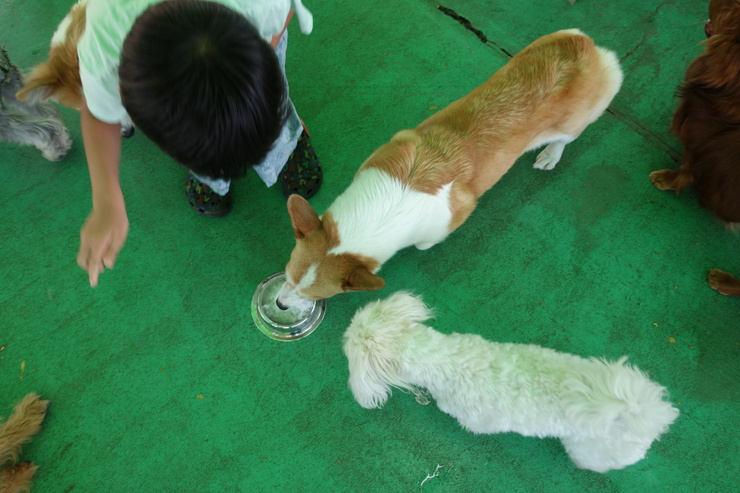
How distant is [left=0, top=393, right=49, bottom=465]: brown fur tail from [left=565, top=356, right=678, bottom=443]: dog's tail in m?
2.35

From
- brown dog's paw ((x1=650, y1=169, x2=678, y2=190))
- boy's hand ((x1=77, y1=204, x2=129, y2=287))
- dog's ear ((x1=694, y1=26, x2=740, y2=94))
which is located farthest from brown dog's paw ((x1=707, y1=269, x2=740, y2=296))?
boy's hand ((x1=77, y1=204, x2=129, y2=287))

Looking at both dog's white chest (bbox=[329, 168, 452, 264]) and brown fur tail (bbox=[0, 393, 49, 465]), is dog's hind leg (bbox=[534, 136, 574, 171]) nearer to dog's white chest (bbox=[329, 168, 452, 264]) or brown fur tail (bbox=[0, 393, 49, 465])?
dog's white chest (bbox=[329, 168, 452, 264])

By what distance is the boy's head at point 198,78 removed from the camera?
3.39 feet

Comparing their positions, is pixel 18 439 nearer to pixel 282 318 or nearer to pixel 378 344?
pixel 282 318

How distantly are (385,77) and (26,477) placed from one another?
2808mm

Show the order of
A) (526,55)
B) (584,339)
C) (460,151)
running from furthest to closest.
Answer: (584,339) < (526,55) < (460,151)

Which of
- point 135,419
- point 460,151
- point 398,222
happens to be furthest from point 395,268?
point 135,419

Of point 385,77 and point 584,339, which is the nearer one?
point 584,339

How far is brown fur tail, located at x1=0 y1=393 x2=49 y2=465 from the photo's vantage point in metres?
1.81

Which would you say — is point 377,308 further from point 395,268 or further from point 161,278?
point 161,278

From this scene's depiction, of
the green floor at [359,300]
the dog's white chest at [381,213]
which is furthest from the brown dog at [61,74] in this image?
the dog's white chest at [381,213]

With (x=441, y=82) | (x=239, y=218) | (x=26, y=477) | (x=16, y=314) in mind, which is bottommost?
(x=26, y=477)

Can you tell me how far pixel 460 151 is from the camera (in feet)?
5.70

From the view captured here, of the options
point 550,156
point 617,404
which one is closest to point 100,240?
point 617,404
